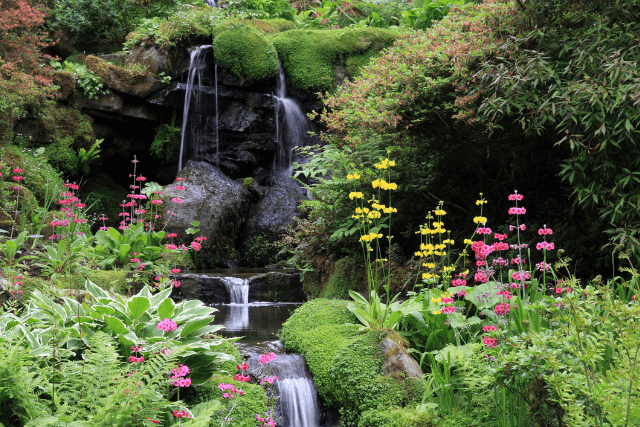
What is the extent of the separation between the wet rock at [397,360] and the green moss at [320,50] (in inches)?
336

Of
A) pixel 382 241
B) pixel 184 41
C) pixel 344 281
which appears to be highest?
Result: pixel 184 41

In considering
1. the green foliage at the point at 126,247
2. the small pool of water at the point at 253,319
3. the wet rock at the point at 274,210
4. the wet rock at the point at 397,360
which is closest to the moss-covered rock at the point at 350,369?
the wet rock at the point at 397,360

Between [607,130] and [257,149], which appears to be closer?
[607,130]

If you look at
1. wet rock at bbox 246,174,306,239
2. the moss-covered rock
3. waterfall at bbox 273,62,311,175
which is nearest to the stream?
the moss-covered rock

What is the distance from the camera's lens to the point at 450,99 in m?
4.55

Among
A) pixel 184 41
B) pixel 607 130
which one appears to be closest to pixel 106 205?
pixel 184 41

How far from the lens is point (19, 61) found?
27.8 ft

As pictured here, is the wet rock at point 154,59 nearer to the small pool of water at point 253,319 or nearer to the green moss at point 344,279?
the small pool of water at point 253,319

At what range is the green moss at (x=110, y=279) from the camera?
200 inches

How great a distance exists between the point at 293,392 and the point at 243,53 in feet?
28.8

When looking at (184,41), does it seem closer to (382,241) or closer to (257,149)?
(257,149)

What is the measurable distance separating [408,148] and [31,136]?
8279 millimetres

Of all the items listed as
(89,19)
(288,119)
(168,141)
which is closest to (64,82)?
(168,141)

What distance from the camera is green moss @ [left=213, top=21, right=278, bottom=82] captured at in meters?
10.6
